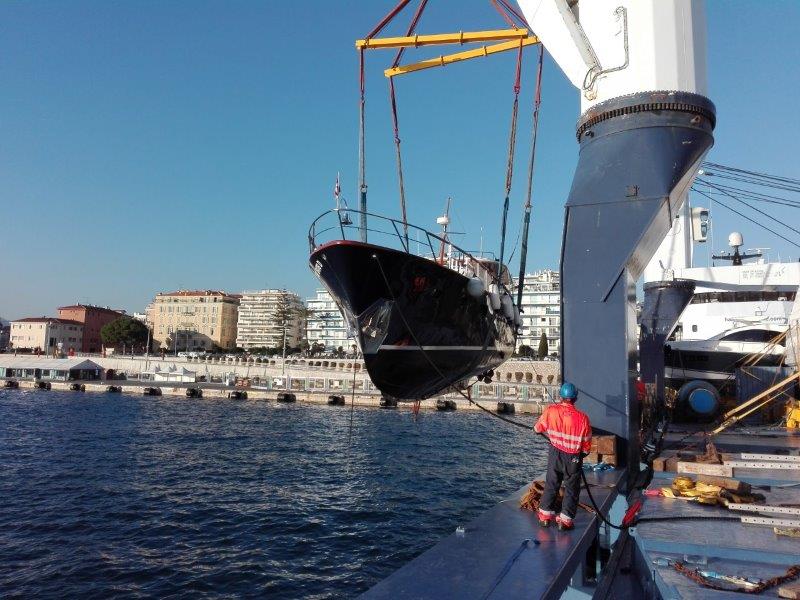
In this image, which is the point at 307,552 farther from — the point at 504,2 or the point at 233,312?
the point at 233,312

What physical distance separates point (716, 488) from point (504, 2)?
36.7ft

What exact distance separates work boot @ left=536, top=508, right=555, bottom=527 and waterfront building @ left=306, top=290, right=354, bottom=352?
101861 millimetres

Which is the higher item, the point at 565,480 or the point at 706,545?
the point at 565,480

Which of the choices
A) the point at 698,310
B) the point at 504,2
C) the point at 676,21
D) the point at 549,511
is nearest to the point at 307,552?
the point at 549,511

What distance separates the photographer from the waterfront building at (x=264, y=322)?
122625 millimetres

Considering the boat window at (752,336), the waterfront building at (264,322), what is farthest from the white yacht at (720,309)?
the waterfront building at (264,322)

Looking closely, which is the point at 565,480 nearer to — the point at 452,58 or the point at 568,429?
the point at 568,429

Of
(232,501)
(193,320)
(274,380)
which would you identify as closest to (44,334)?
(193,320)

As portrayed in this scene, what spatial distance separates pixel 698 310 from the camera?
84.3ft

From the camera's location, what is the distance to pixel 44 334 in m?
102

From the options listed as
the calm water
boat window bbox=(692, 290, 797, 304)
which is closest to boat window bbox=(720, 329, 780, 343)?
boat window bbox=(692, 290, 797, 304)

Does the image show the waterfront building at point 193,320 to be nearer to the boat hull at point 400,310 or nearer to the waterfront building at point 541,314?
the waterfront building at point 541,314

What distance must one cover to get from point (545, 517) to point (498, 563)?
3.88 feet

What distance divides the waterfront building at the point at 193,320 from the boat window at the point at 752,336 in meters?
111
